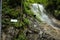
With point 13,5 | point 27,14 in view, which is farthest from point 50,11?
point 13,5

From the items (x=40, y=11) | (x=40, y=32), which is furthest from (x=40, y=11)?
(x=40, y=32)

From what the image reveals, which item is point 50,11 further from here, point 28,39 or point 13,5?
point 28,39

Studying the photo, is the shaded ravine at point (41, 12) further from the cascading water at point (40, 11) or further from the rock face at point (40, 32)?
the rock face at point (40, 32)

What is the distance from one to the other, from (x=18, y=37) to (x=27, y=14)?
7.52ft

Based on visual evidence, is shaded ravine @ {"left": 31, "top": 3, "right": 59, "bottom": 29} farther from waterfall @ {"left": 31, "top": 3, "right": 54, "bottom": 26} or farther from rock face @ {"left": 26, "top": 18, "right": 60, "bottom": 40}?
rock face @ {"left": 26, "top": 18, "right": 60, "bottom": 40}

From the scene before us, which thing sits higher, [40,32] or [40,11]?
[40,11]

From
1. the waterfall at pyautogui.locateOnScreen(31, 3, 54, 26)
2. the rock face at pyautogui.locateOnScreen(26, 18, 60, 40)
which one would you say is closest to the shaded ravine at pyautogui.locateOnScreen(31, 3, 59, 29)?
the waterfall at pyautogui.locateOnScreen(31, 3, 54, 26)

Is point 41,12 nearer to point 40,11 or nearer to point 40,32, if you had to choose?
point 40,11

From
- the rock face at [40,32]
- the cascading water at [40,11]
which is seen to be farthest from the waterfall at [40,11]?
the rock face at [40,32]

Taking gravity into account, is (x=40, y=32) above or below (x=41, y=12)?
below

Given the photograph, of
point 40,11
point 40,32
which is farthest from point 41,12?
point 40,32

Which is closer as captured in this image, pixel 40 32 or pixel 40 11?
pixel 40 32

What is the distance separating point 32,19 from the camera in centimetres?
951

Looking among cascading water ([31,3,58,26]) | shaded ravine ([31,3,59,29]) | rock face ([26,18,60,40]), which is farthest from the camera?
cascading water ([31,3,58,26])
